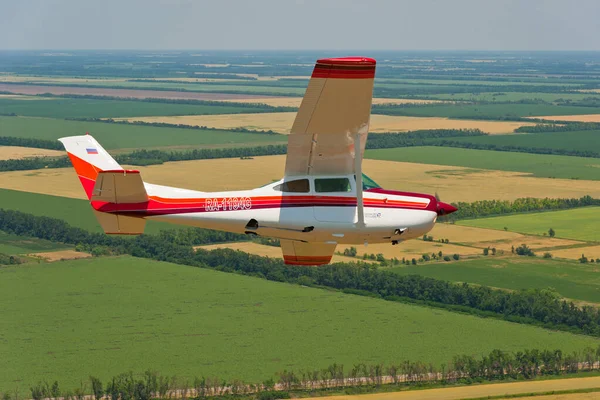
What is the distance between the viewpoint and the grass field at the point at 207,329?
247 ft

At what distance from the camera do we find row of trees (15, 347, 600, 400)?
229 ft

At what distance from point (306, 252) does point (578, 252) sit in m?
70.7

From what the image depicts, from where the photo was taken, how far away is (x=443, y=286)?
9100 cm

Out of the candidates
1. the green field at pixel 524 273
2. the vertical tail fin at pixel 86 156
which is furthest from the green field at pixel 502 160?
the vertical tail fin at pixel 86 156

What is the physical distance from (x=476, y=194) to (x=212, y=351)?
188 feet

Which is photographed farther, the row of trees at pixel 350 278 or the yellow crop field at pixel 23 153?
the yellow crop field at pixel 23 153

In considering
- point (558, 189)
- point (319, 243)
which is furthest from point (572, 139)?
point (319, 243)

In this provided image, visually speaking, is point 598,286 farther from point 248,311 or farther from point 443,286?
point 248,311

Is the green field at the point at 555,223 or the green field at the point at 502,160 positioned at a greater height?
the green field at the point at 502,160

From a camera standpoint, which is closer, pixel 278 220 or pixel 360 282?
pixel 278 220

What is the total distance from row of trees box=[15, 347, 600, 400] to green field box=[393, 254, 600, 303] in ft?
47.6

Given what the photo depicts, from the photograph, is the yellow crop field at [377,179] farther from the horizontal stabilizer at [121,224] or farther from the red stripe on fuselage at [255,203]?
the horizontal stabilizer at [121,224]

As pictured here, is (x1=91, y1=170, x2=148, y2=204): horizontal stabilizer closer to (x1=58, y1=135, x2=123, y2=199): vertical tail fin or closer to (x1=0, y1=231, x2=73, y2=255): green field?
(x1=58, y1=135, x2=123, y2=199): vertical tail fin

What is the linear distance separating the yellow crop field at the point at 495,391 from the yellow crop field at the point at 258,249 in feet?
91.2
